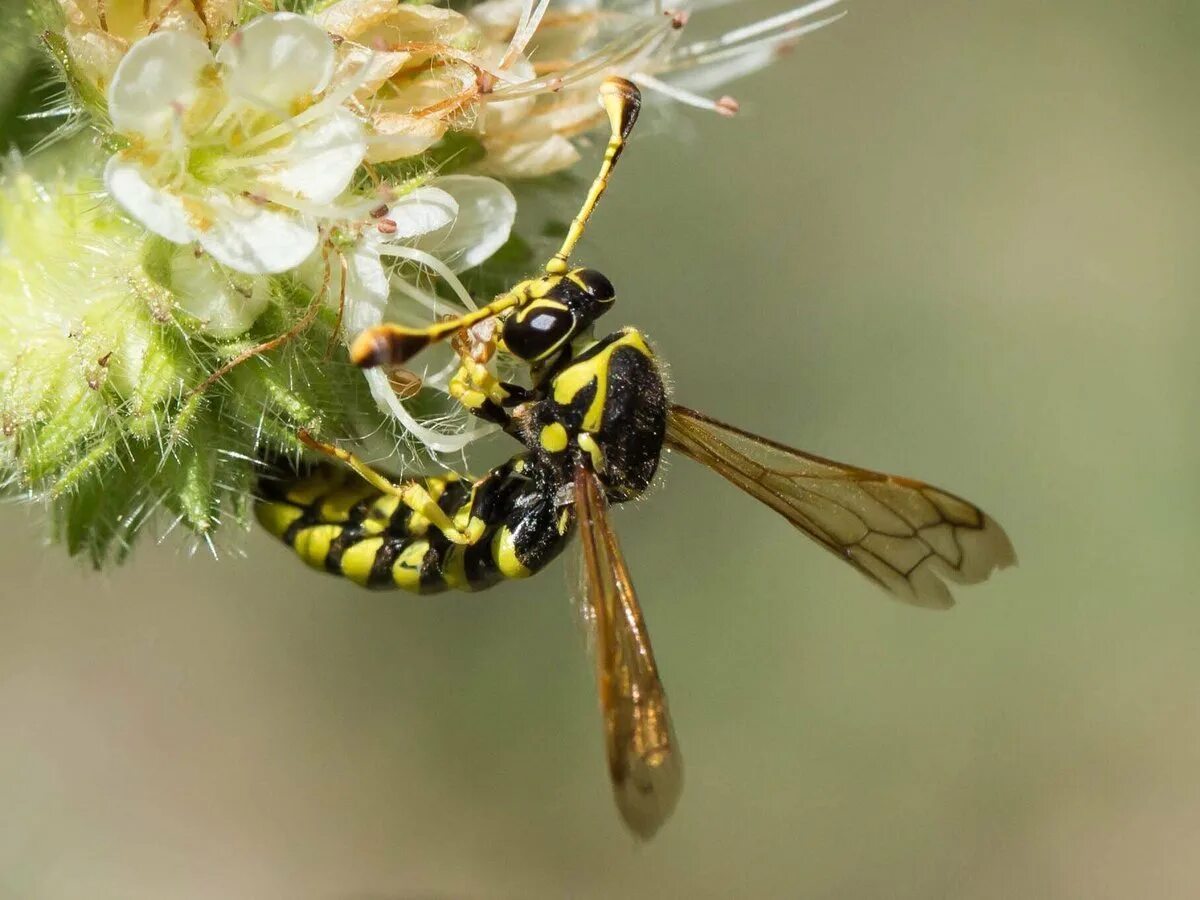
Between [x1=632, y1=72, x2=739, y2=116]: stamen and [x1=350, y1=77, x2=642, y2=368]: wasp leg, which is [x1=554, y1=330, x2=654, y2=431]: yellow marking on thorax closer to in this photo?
[x1=350, y1=77, x2=642, y2=368]: wasp leg

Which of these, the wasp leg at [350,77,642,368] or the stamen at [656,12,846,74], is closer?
the wasp leg at [350,77,642,368]

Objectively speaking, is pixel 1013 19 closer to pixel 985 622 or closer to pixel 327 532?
pixel 985 622

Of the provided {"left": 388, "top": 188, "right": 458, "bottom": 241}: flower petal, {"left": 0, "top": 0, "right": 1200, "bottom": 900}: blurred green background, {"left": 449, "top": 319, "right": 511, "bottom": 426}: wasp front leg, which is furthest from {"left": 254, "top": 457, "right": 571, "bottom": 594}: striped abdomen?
{"left": 0, "top": 0, "right": 1200, "bottom": 900}: blurred green background

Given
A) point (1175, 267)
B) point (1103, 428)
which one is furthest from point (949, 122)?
point (1103, 428)

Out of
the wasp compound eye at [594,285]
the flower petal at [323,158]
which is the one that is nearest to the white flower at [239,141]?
the flower petal at [323,158]

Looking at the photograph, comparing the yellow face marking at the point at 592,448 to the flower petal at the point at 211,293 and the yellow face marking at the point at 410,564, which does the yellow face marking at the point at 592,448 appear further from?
the flower petal at the point at 211,293

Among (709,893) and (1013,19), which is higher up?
(1013,19)

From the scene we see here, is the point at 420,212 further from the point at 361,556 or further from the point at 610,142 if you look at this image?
the point at 361,556
